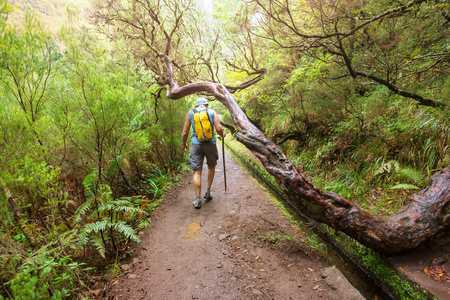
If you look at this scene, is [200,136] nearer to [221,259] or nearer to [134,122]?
[134,122]

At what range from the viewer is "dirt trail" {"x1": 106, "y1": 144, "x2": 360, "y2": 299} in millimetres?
2389

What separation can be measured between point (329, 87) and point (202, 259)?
15.7 ft

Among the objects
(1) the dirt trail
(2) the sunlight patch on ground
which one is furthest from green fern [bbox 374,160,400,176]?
(2) the sunlight patch on ground

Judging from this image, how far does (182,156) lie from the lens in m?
7.70

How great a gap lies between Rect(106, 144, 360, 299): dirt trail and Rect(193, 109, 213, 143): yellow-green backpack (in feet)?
5.36

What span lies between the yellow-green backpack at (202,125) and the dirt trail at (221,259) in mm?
1633

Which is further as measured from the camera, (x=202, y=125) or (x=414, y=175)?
(x=202, y=125)

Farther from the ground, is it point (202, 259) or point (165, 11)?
point (165, 11)

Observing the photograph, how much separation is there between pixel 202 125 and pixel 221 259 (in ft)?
8.53

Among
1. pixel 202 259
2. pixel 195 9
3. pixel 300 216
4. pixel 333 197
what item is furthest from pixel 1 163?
pixel 195 9

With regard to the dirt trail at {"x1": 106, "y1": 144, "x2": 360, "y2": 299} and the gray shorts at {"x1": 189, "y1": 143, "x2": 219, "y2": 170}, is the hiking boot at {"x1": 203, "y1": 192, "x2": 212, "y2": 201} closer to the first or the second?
the dirt trail at {"x1": 106, "y1": 144, "x2": 360, "y2": 299}

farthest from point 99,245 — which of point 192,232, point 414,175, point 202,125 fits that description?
point 414,175

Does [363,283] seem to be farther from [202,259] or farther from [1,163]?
[1,163]

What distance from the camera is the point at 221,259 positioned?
9.56 ft
